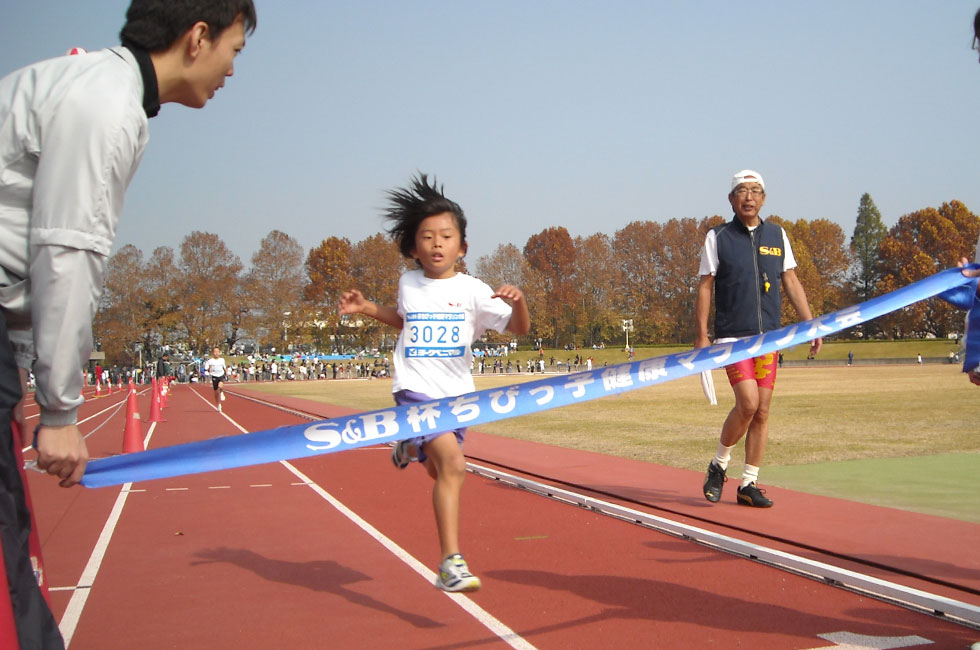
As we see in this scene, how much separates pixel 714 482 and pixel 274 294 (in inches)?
3471

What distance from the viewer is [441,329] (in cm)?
453

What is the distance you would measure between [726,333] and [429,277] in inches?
138

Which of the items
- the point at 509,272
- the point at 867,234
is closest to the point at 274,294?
the point at 509,272

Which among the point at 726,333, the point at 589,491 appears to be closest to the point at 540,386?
the point at 726,333

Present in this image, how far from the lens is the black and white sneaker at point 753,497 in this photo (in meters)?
7.26

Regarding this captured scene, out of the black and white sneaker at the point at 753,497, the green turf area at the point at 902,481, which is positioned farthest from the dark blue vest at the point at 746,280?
the green turf area at the point at 902,481

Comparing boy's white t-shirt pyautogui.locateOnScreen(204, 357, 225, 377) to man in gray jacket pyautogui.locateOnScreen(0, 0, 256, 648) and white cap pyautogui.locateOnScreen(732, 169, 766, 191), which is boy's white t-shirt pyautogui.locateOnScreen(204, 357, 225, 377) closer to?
white cap pyautogui.locateOnScreen(732, 169, 766, 191)

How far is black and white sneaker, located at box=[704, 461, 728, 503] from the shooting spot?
7445mm

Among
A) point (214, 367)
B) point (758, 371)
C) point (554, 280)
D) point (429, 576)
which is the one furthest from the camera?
point (554, 280)

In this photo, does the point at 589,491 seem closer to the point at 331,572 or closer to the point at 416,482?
the point at 416,482

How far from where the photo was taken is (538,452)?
1255 cm

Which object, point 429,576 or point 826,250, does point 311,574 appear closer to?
point 429,576

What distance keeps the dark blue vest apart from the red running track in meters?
1.56

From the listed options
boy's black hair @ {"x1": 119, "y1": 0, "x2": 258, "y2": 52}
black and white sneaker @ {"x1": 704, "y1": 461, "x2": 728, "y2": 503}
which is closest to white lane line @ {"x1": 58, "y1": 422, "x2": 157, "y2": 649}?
boy's black hair @ {"x1": 119, "y1": 0, "x2": 258, "y2": 52}
